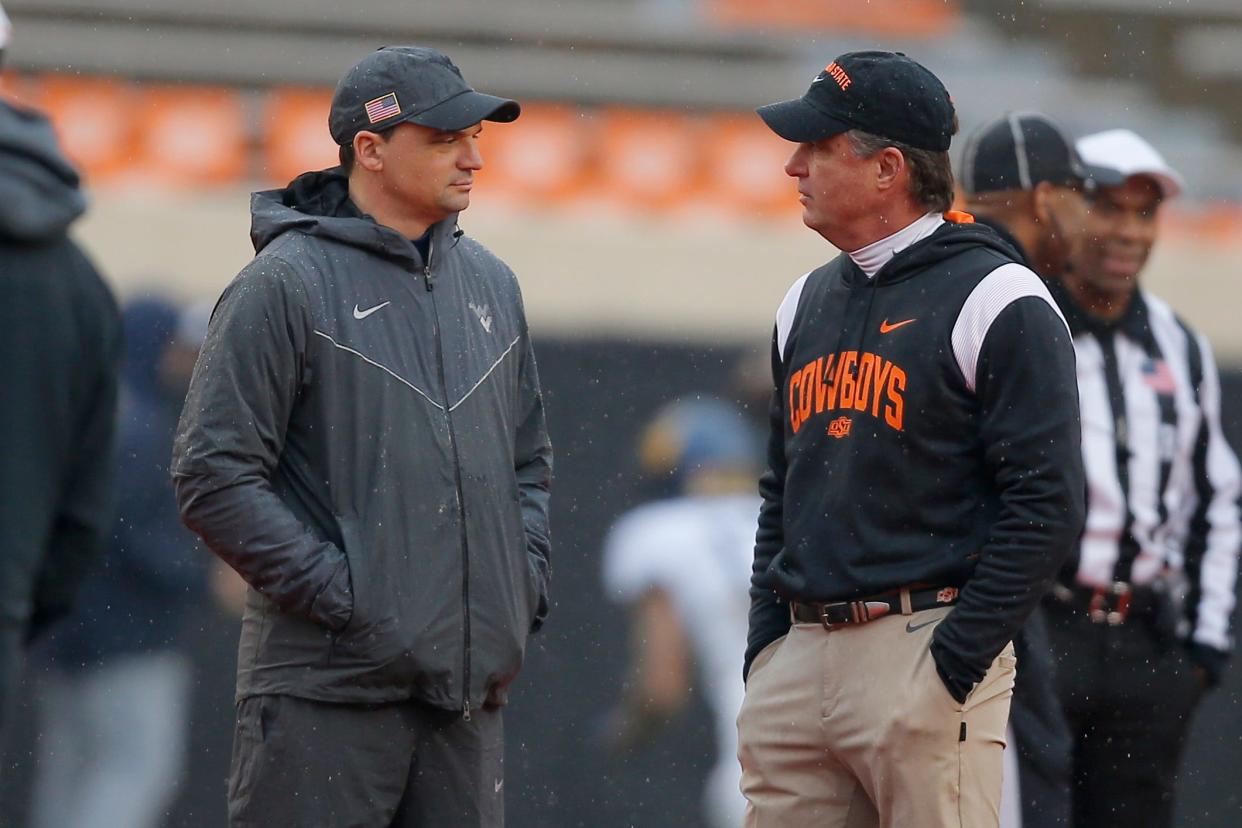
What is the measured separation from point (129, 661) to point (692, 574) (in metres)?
1.95

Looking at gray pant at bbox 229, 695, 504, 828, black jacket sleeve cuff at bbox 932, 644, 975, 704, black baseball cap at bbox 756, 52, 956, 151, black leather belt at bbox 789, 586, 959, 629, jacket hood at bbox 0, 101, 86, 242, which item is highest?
black baseball cap at bbox 756, 52, 956, 151

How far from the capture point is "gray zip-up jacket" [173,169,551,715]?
355 cm

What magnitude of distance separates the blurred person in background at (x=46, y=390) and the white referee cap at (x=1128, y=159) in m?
3.05

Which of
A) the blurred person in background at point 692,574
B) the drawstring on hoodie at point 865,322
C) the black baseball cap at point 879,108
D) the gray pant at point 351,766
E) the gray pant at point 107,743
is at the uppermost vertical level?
the black baseball cap at point 879,108

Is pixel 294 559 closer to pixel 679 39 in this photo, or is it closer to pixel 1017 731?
pixel 1017 731

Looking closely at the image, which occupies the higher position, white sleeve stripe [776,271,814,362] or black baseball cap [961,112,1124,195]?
black baseball cap [961,112,1124,195]

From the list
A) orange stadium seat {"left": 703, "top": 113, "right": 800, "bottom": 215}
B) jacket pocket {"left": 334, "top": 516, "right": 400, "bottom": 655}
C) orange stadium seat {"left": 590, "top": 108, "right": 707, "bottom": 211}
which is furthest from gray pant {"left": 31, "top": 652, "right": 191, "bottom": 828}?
orange stadium seat {"left": 703, "top": 113, "right": 800, "bottom": 215}

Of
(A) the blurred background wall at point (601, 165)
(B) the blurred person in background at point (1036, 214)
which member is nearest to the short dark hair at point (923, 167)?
(B) the blurred person in background at point (1036, 214)

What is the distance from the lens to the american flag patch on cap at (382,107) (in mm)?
3805

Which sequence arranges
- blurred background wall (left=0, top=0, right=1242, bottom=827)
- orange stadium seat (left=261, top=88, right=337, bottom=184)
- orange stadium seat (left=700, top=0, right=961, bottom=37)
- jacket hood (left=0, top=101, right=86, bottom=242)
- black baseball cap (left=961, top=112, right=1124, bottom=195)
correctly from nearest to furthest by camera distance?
1. jacket hood (left=0, top=101, right=86, bottom=242)
2. black baseball cap (left=961, top=112, right=1124, bottom=195)
3. blurred background wall (left=0, top=0, right=1242, bottom=827)
4. orange stadium seat (left=261, top=88, right=337, bottom=184)
5. orange stadium seat (left=700, top=0, right=961, bottom=37)

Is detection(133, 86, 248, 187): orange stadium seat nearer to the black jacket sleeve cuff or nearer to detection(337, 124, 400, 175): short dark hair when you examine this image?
detection(337, 124, 400, 175): short dark hair

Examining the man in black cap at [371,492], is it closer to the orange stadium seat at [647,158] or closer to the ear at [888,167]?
the ear at [888,167]

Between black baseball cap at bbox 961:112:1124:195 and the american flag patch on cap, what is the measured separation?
63.4 inches

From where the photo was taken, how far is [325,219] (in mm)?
3779
